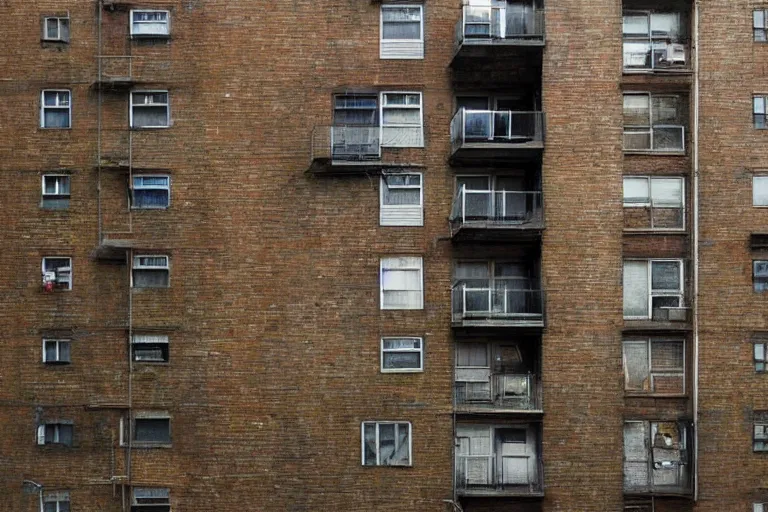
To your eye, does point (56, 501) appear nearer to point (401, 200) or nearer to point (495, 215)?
point (401, 200)

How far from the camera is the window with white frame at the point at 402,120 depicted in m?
22.3

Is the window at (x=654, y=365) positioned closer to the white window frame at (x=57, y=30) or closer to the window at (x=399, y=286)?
the window at (x=399, y=286)

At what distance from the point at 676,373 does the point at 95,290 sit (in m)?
15.4

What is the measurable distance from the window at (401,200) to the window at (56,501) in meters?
10.9

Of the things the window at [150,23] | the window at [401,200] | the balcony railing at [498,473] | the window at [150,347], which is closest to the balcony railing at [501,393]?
the balcony railing at [498,473]

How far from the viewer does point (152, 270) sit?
22078 mm

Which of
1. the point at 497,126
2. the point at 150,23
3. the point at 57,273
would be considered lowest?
the point at 57,273

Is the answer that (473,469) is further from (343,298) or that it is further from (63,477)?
(63,477)

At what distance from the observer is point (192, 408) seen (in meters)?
21.7

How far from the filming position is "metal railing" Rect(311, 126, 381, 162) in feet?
71.8

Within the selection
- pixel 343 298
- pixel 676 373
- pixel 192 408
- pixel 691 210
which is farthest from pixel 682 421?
pixel 192 408

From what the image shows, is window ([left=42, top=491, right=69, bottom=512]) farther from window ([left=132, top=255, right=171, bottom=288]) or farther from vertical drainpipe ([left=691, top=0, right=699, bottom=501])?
vertical drainpipe ([left=691, top=0, right=699, bottom=501])

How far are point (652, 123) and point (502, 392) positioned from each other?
814 cm

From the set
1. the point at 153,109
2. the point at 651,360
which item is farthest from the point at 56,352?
the point at 651,360
